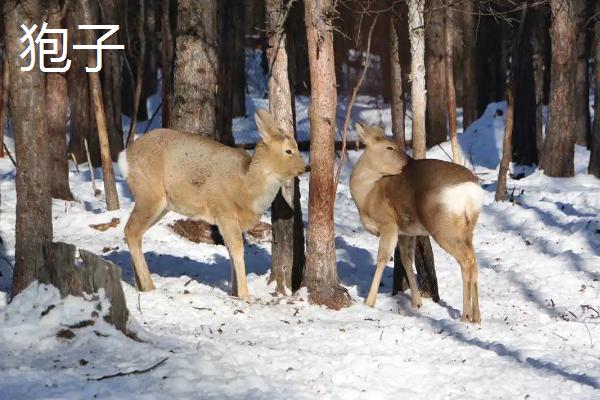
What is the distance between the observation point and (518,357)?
8.63 meters

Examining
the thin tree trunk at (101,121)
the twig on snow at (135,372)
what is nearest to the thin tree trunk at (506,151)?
the thin tree trunk at (101,121)

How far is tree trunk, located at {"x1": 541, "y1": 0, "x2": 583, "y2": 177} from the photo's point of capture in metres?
18.1

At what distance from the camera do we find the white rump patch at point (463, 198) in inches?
394

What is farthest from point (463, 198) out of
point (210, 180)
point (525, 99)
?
point (525, 99)

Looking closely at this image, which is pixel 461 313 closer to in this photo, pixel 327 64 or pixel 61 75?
pixel 327 64

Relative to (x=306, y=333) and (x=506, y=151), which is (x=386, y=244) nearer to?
(x=306, y=333)

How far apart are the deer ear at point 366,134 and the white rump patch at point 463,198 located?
5.54 feet

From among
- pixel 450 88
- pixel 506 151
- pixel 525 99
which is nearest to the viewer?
pixel 450 88

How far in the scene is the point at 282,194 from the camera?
1091cm

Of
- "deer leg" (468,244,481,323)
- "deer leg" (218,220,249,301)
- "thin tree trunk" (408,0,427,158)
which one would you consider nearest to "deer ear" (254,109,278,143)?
"deer leg" (218,220,249,301)

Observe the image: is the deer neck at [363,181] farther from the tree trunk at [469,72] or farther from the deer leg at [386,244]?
the tree trunk at [469,72]

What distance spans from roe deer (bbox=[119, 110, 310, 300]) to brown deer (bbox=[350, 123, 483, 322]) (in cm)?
136

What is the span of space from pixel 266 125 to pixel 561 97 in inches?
395

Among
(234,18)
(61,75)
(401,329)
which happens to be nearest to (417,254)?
(401,329)
